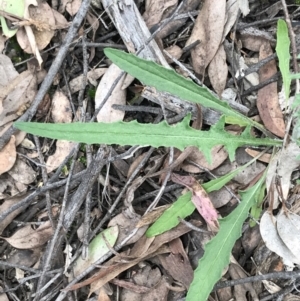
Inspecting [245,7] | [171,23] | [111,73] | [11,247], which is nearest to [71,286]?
[11,247]

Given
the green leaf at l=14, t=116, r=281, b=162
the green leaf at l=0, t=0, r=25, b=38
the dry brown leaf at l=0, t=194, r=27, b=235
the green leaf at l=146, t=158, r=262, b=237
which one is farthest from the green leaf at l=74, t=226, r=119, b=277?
the green leaf at l=0, t=0, r=25, b=38

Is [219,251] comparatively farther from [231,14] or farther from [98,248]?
[231,14]

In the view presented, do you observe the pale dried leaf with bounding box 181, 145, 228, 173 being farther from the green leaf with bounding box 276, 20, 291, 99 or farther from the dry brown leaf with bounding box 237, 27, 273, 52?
the dry brown leaf with bounding box 237, 27, 273, 52

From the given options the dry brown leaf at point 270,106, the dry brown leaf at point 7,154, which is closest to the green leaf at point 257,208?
the dry brown leaf at point 270,106

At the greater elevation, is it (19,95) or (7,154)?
(19,95)

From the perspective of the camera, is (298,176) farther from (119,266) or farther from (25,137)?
(25,137)

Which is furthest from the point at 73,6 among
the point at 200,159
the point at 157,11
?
the point at 200,159

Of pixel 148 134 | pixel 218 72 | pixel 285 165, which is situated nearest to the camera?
pixel 148 134
